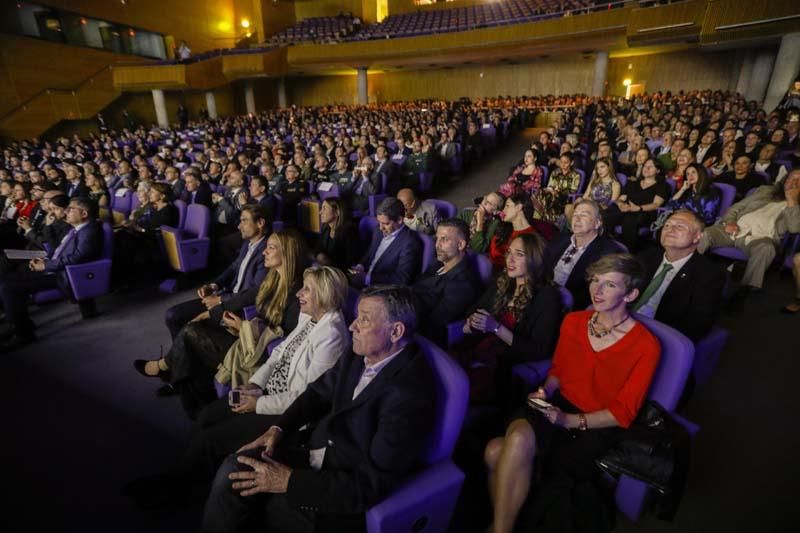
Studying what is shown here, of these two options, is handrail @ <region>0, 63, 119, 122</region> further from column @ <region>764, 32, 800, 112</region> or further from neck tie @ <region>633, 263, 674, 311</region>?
column @ <region>764, 32, 800, 112</region>

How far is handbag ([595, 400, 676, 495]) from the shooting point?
4.11 feet

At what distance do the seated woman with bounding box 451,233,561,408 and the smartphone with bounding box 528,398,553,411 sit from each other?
0.29 metres

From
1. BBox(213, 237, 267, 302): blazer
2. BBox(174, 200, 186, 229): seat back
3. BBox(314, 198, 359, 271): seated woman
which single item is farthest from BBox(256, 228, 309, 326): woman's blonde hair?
BBox(174, 200, 186, 229): seat back

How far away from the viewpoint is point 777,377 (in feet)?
7.70

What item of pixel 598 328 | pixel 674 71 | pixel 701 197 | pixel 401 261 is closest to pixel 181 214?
pixel 401 261

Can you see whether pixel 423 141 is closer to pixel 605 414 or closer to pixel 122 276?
pixel 122 276

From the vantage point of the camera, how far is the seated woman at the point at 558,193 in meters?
3.74

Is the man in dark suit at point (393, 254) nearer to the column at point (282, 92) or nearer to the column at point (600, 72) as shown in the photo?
the column at point (600, 72)

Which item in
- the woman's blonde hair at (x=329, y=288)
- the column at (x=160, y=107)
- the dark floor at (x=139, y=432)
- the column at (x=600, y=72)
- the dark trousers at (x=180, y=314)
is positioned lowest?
the dark floor at (x=139, y=432)

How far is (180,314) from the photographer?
2.57 metres

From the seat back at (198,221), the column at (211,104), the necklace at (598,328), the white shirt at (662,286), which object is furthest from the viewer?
the column at (211,104)

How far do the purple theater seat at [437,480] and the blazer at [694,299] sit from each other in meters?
1.16

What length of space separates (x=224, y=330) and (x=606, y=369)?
1.84 metres

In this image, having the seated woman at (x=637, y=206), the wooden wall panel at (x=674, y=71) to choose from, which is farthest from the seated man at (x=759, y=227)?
the wooden wall panel at (x=674, y=71)
